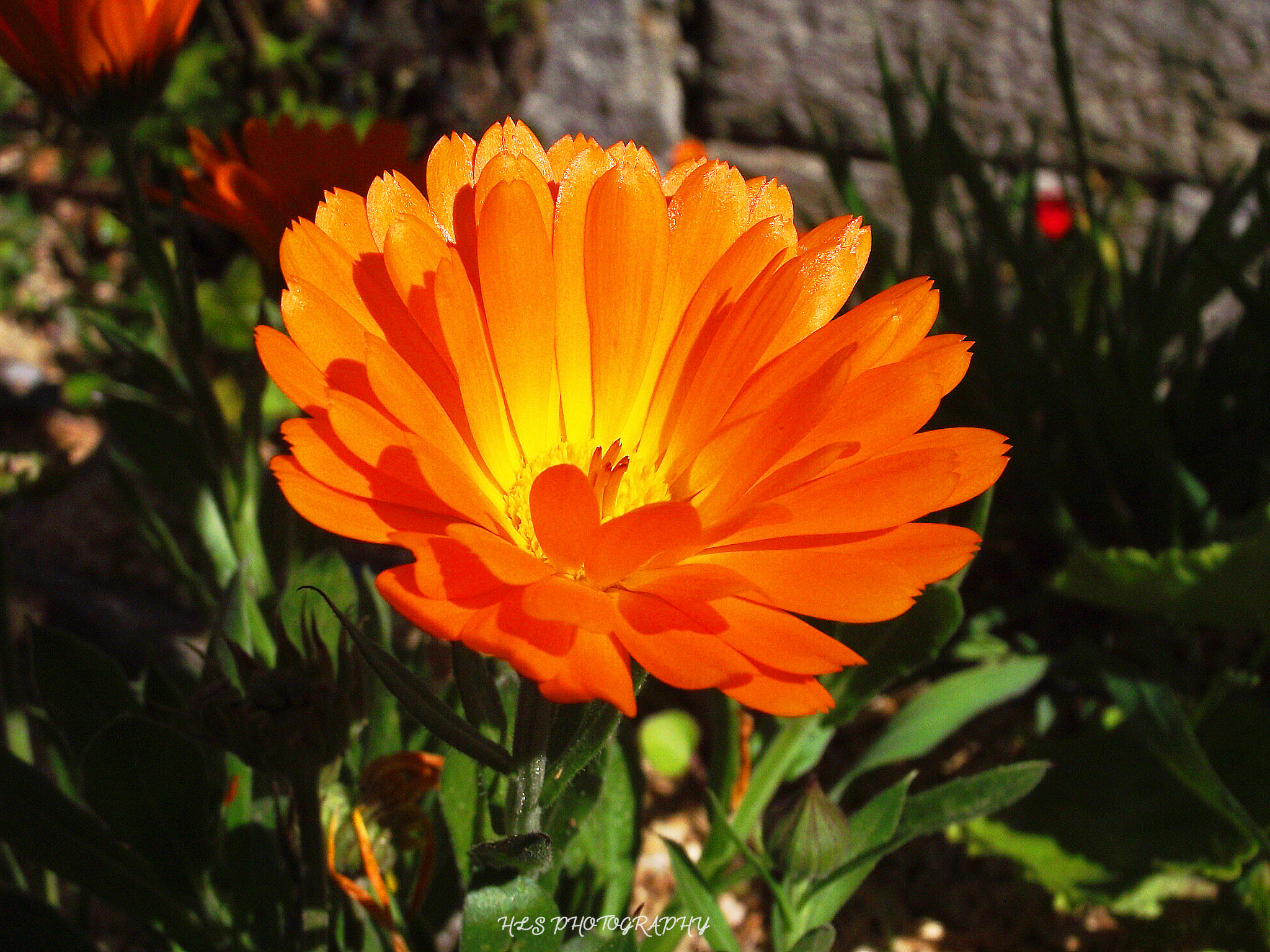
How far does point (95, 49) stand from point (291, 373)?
0.68m

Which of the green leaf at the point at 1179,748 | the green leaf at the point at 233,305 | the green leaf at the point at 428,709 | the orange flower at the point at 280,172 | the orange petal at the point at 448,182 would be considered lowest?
the green leaf at the point at 1179,748

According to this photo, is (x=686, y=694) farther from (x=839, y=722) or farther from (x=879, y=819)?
(x=879, y=819)

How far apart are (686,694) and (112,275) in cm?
230

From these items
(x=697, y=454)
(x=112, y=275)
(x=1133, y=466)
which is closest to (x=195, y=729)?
(x=697, y=454)

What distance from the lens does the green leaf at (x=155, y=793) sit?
112 cm

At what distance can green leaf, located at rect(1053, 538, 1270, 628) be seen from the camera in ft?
4.86

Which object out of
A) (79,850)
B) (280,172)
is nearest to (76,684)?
(79,850)

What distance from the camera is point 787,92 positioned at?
331 centimetres

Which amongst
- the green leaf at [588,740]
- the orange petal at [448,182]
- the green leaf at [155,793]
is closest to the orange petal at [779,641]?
the green leaf at [588,740]

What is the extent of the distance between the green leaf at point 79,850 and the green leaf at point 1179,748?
1.26 m

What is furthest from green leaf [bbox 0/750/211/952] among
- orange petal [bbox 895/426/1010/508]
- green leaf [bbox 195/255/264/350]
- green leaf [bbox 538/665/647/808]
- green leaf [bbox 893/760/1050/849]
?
green leaf [bbox 195/255/264/350]

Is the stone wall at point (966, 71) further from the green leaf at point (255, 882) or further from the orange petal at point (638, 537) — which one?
the orange petal at point (638, 537)

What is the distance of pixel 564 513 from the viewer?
2.56ft

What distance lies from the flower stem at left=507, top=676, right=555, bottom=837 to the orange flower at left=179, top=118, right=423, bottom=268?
0.76 metres
